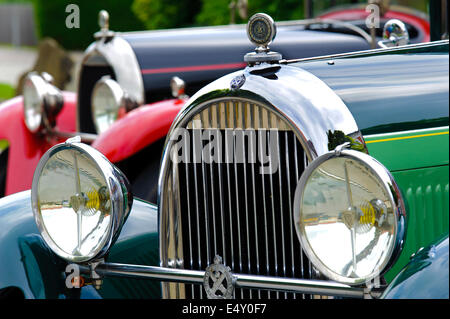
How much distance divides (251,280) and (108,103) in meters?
2.35

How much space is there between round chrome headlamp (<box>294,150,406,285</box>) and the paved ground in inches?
422

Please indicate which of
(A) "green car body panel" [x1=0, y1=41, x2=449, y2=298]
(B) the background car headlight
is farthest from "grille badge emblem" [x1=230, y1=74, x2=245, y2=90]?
(B) the background car headlight

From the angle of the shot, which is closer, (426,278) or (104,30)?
(426,278)

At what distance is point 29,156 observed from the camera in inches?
168

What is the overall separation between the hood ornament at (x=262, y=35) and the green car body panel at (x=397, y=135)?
0.16 m

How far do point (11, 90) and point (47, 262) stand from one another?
986 centimetres

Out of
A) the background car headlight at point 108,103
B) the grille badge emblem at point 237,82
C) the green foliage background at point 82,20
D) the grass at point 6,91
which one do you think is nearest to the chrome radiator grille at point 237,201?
the grille badge emblem at point 237,82

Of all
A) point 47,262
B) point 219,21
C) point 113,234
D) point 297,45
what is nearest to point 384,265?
point 113,234

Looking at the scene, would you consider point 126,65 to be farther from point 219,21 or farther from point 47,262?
point 219,21

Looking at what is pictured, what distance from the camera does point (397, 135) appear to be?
2.15 m

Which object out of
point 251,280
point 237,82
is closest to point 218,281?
point 251,280

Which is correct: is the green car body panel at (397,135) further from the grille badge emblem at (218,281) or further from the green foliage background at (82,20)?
the green foliage background at (82,20)

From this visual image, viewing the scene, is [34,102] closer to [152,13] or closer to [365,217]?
[365,217]

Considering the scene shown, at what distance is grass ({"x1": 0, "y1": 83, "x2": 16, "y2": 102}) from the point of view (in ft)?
36.1
